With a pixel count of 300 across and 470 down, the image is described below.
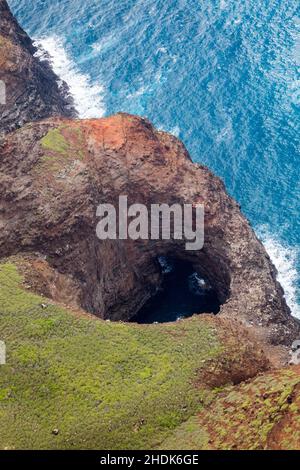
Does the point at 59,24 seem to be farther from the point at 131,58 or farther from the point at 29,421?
the point at 29,421

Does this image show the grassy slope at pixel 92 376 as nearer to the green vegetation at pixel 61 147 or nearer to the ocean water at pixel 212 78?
the green vegetation at pixel 61 147

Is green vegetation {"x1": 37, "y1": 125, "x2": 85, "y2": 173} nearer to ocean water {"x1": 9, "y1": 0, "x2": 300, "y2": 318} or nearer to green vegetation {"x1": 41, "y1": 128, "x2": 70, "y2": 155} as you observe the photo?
green vegetation {"x1": 41, "y1": 128, "x2": 70, "y2": 155}

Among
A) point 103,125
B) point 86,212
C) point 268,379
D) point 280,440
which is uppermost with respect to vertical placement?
point 103,125

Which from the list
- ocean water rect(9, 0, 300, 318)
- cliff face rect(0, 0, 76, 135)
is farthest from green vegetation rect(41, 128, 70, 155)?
ocean water rect(9, 0, 300, 318)

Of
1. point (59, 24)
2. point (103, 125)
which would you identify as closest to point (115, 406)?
point (103, 125)

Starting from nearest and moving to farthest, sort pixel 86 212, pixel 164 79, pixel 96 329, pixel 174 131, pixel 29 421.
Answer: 1. pixel 29 421
2. pixel 96 329
3. pixel 86 212
4. pixel 174 131
5. pixel 164 79

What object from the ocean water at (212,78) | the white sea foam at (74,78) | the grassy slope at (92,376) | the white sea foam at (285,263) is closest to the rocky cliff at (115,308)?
the grassy slope at (92,376)

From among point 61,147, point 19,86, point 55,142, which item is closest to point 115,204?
point 61,147
